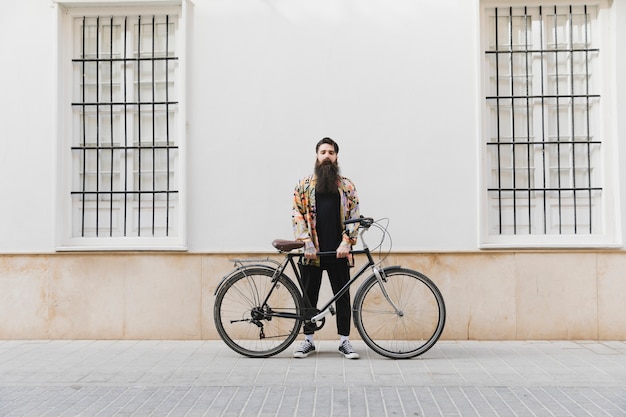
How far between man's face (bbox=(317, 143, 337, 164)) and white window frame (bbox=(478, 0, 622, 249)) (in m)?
1.73

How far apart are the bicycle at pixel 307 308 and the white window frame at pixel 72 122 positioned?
3.84ft

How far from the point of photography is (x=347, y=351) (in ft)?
23.3

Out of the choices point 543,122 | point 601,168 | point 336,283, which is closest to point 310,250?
point 336,283

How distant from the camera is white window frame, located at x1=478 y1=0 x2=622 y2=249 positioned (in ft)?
26.2

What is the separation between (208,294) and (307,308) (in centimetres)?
138

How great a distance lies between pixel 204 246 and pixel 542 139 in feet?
12.7

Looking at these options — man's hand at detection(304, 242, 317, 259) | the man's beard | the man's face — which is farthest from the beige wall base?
the man's face

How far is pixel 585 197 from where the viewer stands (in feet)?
26.8

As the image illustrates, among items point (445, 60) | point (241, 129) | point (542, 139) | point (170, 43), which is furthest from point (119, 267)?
point (542, 139)

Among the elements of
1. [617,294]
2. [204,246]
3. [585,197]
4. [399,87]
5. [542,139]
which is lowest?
[617,294]

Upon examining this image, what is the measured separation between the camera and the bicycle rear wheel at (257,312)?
7.15 metres

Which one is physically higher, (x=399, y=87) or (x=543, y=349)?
(x=399, y=87)

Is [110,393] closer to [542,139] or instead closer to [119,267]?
[119,267]

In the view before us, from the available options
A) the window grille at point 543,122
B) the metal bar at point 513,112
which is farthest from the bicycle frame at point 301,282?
the metal bar at point 513,112
